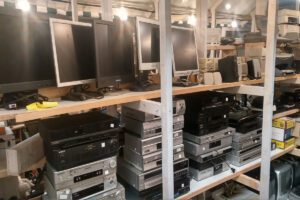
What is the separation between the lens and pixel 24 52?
1.16 meters

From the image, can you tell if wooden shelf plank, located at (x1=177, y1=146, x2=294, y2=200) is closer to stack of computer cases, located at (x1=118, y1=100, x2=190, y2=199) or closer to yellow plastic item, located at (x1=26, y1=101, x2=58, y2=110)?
stack of computer cases, located at (x1=118, y1=100, x2=190, y2=199)

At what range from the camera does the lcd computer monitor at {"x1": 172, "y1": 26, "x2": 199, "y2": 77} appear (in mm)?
1756

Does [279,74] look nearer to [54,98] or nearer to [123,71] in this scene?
[123,71]

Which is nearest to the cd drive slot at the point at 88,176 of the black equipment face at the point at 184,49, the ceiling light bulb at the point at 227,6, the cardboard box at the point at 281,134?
the black equipment face at the point at 184,49

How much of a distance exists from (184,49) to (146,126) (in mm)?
652

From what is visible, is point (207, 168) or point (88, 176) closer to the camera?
point (88, 176)

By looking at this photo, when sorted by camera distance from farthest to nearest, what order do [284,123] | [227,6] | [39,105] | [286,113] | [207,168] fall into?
1. [227,6]
2. [286,113]
3. [284,123]
4. [207,168]
5. [39,105]

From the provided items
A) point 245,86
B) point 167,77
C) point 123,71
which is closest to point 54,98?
point 123,71

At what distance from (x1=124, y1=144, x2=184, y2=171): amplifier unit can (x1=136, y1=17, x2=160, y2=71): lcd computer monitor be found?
533 millimetres

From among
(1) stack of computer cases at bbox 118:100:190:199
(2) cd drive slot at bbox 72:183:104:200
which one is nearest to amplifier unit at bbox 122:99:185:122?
(1) stack of computer cases at bbox 118:100:190:199

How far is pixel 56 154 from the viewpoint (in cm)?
120

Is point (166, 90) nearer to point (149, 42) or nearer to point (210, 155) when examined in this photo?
point (149, 42)

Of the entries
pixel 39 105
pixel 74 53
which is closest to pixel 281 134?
pixel 74 53

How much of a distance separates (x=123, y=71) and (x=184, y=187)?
87 centimetres
